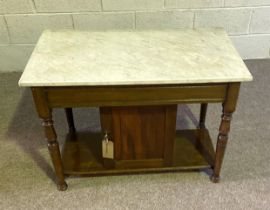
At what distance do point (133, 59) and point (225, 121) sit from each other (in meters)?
0.41

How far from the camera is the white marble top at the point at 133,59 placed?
1048 mm

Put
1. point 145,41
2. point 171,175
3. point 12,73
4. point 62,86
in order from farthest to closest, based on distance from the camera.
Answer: point 12,73
point 171,175
point 145,41
point 62,86

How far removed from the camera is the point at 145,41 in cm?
130

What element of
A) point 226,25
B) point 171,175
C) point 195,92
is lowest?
point 171,175

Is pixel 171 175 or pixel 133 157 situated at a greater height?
pixel 133 157

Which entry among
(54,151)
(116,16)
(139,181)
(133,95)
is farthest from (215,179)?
(116,16)

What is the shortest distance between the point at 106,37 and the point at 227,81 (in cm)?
56

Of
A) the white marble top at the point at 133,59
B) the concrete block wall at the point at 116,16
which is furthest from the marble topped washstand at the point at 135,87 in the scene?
the concrete block wall at the point at 116,16

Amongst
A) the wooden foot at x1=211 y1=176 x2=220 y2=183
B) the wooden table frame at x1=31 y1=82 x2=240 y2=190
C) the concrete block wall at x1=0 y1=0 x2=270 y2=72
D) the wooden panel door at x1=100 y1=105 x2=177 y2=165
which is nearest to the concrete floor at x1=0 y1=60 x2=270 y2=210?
the wooden foot at x1=211 y1=176 x2=220 y2=183

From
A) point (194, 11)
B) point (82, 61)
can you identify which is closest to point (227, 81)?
point (82, 61)

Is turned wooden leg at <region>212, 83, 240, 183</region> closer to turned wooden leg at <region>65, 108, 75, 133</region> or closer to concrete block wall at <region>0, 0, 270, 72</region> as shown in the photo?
turned wooden leg at <region>65, 108, 75, 133</region>

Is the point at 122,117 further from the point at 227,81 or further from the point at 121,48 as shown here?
the point at 227,81

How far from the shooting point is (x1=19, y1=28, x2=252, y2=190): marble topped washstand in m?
1.06

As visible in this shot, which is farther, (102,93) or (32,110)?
(32,110)
